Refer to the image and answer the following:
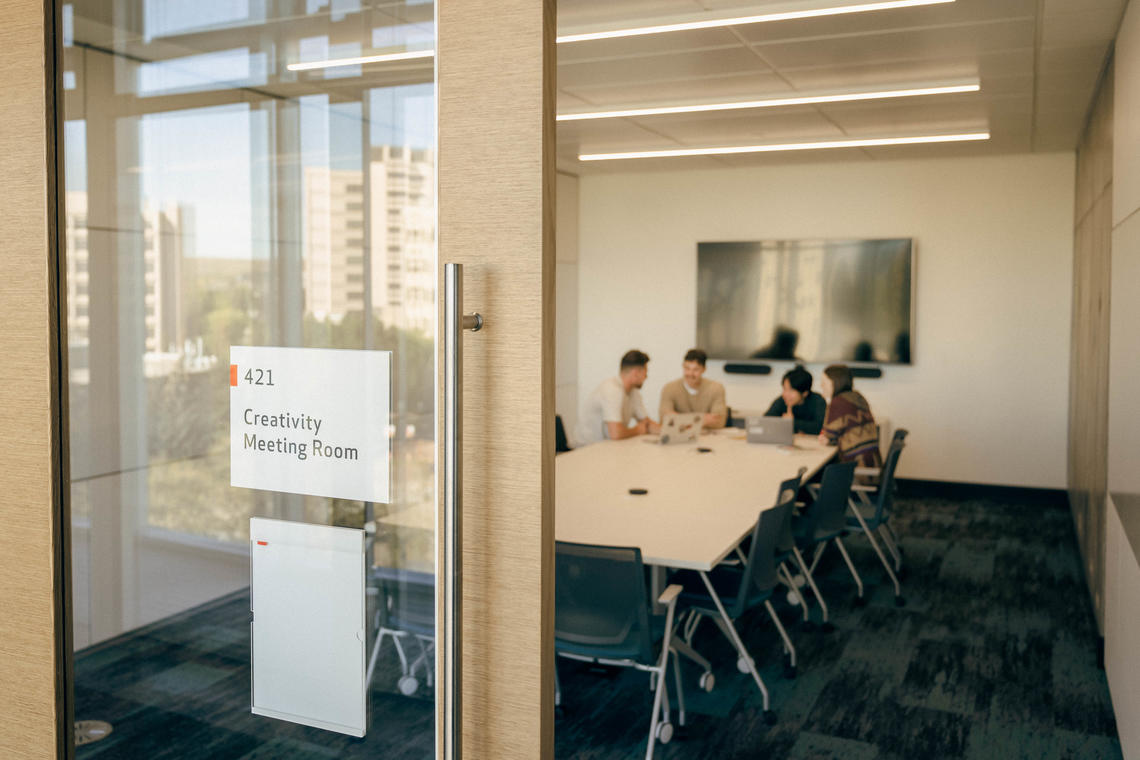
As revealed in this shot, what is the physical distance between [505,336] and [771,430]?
5453mm

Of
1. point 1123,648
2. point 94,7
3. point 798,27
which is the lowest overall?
point 1123,648

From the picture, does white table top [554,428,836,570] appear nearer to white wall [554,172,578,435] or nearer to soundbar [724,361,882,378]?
soundbar [724,361,882,378]

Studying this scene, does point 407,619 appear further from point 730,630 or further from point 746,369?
point 746,369

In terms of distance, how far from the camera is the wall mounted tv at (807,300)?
9.45 metres

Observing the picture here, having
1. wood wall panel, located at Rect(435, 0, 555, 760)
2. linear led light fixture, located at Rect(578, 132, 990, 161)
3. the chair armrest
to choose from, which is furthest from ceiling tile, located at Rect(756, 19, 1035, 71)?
wood wall panel, located at Rect(435, 0, 555, 760)

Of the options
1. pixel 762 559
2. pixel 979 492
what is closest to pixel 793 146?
pixel 979 492

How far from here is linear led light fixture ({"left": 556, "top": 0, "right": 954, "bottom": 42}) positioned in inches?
173

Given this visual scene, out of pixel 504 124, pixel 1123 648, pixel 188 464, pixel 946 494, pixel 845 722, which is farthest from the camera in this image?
pixel 946 494

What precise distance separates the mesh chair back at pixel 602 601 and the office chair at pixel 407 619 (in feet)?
5.74

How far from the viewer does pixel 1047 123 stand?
731 centimetres

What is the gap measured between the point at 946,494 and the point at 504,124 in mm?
8726

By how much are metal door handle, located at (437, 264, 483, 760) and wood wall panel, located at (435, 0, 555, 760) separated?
0.19 ft

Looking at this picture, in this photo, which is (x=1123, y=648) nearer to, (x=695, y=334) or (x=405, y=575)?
(x=405, y=575)

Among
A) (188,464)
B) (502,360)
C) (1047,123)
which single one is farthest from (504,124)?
(1047,123)
